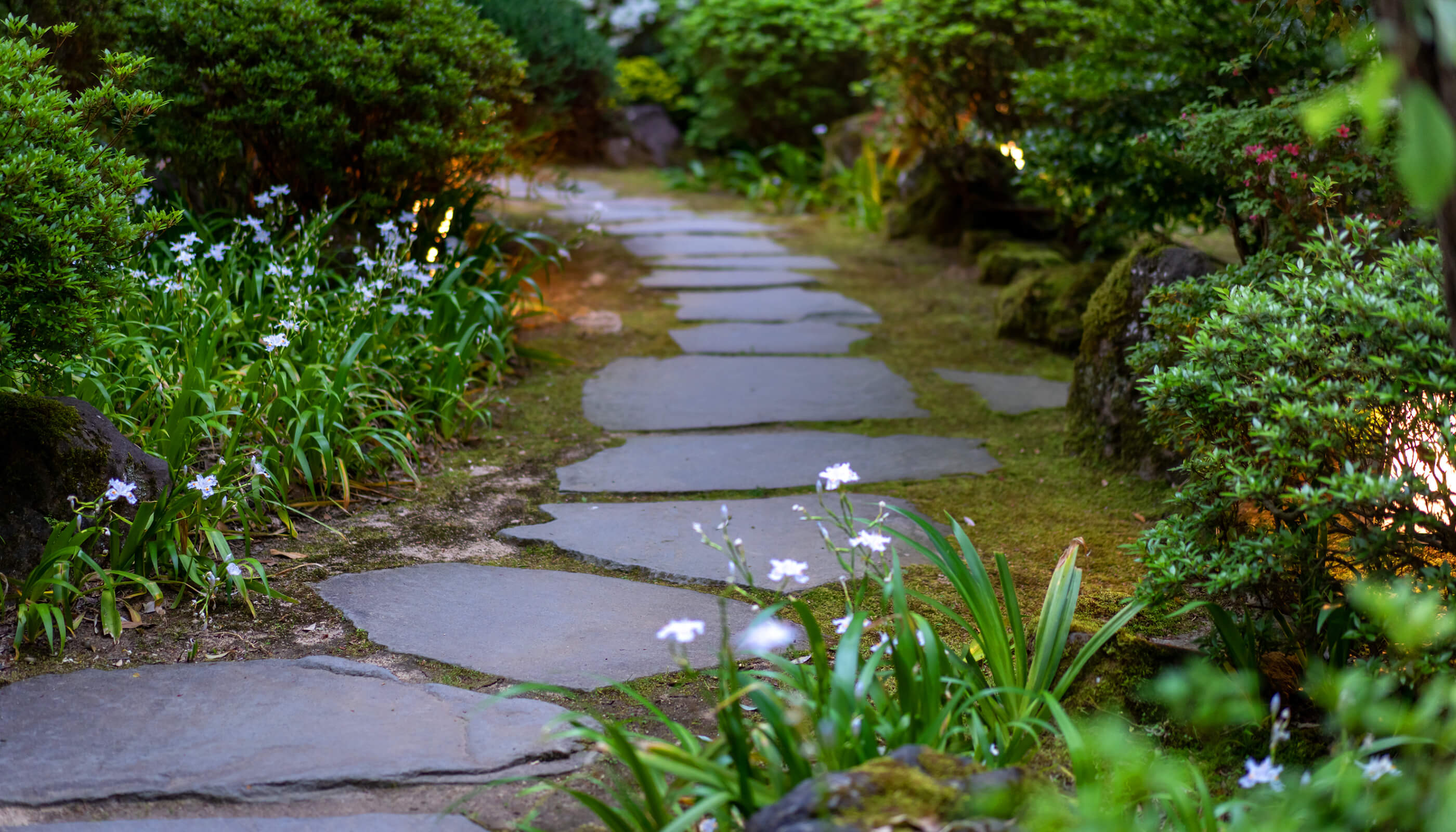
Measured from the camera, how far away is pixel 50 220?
212 cm

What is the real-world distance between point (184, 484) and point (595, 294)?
3.49m

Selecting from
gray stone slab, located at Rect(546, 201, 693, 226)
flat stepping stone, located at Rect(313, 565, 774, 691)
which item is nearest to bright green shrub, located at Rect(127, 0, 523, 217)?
flat stepping stone, located at Rect(313, 565, 774, 691)

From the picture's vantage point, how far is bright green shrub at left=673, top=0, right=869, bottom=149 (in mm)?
9797

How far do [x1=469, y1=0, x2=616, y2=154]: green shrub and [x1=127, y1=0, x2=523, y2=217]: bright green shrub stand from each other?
1009 millimetres

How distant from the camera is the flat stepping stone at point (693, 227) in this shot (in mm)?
7594

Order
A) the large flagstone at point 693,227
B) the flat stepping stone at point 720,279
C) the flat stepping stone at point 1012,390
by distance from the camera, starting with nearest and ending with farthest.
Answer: the flat stepping stone at point 1012,390
the flat stepping stone at point 720,279
the large flagstone at point 693,227

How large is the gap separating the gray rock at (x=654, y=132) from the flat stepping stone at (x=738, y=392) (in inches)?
307

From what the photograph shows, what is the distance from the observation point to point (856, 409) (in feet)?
13.2

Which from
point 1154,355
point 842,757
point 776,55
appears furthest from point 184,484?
point 776,55

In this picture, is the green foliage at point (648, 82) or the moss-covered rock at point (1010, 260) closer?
the moss-covered rock at point (1010, 260)

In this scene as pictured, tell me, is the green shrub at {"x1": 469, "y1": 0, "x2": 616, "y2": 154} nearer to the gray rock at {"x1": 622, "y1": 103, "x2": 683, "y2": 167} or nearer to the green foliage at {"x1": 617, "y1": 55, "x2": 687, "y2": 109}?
the gray rock at {"x1": 622, "y1": 103, "x2": 683, "y2": 167}

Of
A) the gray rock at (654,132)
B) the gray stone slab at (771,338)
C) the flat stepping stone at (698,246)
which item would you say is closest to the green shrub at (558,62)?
the gray rock at (654,132)

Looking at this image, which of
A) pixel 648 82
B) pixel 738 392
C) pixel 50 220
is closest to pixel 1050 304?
pixel 738 392

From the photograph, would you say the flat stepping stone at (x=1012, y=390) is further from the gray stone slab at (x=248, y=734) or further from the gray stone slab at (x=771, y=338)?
the gray stone slab at (x=248, y=734)
